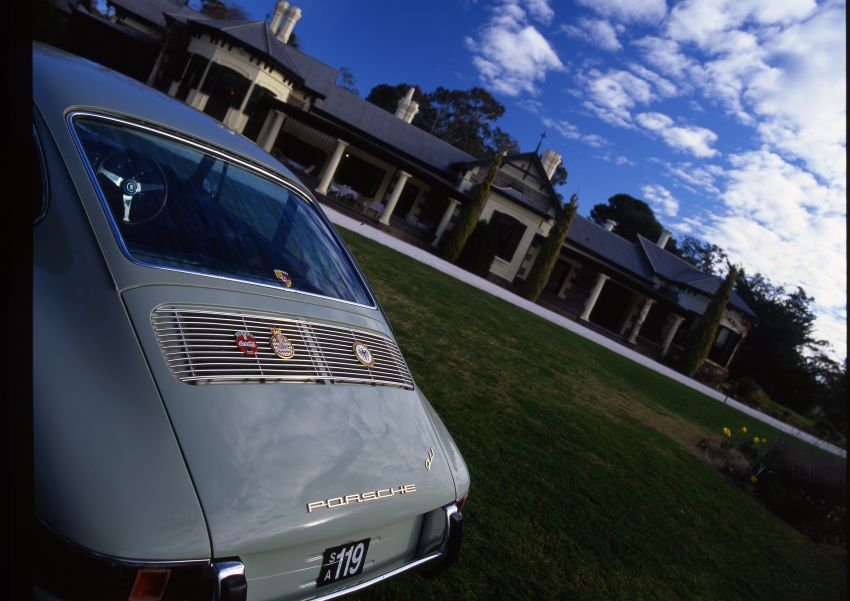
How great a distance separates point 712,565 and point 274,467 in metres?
5.13

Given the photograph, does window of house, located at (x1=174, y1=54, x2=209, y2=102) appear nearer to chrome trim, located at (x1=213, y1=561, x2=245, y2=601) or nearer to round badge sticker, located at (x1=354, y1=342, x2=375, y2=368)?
round badge sticker, located at (x1=354, y1=342, x2=375, y2=368)

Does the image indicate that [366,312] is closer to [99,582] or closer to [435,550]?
[435,550]

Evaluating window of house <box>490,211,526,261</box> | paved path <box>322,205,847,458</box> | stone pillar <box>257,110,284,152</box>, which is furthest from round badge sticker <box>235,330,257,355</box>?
window of house <box>490,211,526,261</box>

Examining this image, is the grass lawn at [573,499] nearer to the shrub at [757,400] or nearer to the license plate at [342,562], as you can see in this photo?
the license plate at [342,562]

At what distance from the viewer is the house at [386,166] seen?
24203 millimetres

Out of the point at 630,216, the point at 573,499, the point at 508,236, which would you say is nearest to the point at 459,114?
the point at 630,216

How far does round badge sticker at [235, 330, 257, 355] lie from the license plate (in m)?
0.80

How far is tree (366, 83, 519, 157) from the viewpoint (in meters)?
67.8

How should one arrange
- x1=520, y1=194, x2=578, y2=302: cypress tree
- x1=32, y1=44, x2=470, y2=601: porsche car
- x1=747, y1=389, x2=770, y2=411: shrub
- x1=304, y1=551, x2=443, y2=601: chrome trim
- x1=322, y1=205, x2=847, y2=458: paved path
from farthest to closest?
1. x1=747, y1=389, x2=770, y2=411: shrub
2. x1=520, y1=194, x2=578, y2=302: cypress tree
3. x1=322, y1=205, x2=847, y2=458: paved path
4. x1=304, y1=551, x2=443, y2=601: chrome trim
5. x1=32, y1=44, x2=470, y2=601: porsche car

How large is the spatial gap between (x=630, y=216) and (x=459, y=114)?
27306mm

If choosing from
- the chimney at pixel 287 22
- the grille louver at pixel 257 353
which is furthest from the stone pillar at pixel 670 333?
the grille louver at pixel 257 353

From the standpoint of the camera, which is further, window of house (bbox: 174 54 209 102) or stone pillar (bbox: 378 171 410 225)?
window of house (bbox: 174 54 209 102)

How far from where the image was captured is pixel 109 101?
7.57ft

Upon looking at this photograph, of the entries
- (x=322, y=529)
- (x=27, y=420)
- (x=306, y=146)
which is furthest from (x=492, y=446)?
(x=306, y=146)
